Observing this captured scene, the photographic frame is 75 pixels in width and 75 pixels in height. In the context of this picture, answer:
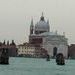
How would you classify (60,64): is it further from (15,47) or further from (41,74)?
(15,47)

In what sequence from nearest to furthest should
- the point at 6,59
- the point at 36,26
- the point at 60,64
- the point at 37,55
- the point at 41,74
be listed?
the point at 41,74, the point at 6,59, the point at 60,64, the point at 37,55, the point at 36,26

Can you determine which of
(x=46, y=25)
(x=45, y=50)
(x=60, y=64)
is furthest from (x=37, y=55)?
(x=60, y=64)

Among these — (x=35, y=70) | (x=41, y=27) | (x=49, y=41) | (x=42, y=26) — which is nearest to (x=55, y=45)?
(x=49, y=41)

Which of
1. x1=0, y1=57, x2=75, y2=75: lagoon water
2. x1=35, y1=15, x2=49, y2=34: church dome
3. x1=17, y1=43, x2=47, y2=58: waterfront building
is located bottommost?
x1=0, y1=57, x2=75, y2=75: lagoon water

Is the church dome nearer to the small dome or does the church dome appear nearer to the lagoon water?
the small dome

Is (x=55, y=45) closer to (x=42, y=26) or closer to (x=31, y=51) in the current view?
(x=31, y=51)

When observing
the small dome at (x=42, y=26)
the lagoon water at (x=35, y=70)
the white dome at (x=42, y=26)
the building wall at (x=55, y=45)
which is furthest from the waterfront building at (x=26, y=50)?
Result: the lagoon water at (x=35, y=70)

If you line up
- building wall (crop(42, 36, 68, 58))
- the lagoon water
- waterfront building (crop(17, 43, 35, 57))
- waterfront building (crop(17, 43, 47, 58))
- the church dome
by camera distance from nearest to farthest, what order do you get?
the lagoon water
waterfront building (crop(17, 43, 47, 58))
waterfront building (crop(17, 43, 35, 57))
building wall (crop(42, 36, 68, 58))
the church dome

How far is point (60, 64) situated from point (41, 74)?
98.5 feet

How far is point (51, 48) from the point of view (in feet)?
604

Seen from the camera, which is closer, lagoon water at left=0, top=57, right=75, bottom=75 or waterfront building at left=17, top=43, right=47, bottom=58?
lagoon water at left=0, top=57, right=75, bottom=75

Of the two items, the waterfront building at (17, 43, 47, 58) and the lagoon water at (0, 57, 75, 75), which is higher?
the waterfront building at (17, 43, 47, 58)

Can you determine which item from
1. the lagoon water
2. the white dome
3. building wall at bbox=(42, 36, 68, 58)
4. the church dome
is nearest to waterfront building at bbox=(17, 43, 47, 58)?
building wall at bbox=(42, 36, 68, 58)

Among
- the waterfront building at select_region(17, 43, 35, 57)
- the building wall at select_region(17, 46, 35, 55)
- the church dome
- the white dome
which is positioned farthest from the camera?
the church dome
